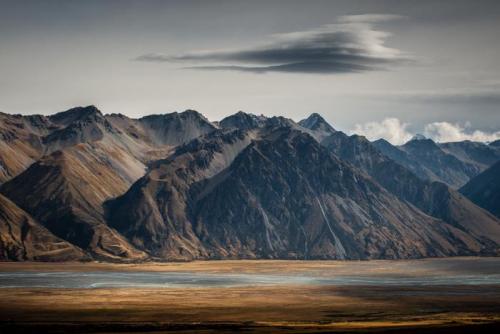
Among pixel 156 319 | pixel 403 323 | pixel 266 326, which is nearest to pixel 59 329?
pixel 156 319

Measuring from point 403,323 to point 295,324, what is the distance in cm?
2086

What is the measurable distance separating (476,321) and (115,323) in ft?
229

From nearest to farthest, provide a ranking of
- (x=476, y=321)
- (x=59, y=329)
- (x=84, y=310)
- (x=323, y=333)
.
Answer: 1. (x=323, y=333)
2. (x=59, y=329)
3. (x=476, y=321)
4. (x=84, y=310)

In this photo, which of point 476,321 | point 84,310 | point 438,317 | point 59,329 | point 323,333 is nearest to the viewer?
point 323,333

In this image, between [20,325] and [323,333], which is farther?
[20,325]

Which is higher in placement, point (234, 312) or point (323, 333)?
point (323, 333)

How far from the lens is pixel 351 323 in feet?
543

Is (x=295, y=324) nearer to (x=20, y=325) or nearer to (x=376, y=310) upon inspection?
(x=376, y=310)

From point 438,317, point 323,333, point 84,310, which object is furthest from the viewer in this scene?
point 84,310

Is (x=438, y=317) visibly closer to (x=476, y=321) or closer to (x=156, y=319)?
(x=476, y=321)

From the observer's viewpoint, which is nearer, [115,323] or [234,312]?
[115,323]

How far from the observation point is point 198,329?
155000 millimetres

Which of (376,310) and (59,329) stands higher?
(59,329)

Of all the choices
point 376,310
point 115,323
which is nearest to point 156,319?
point 115,323
